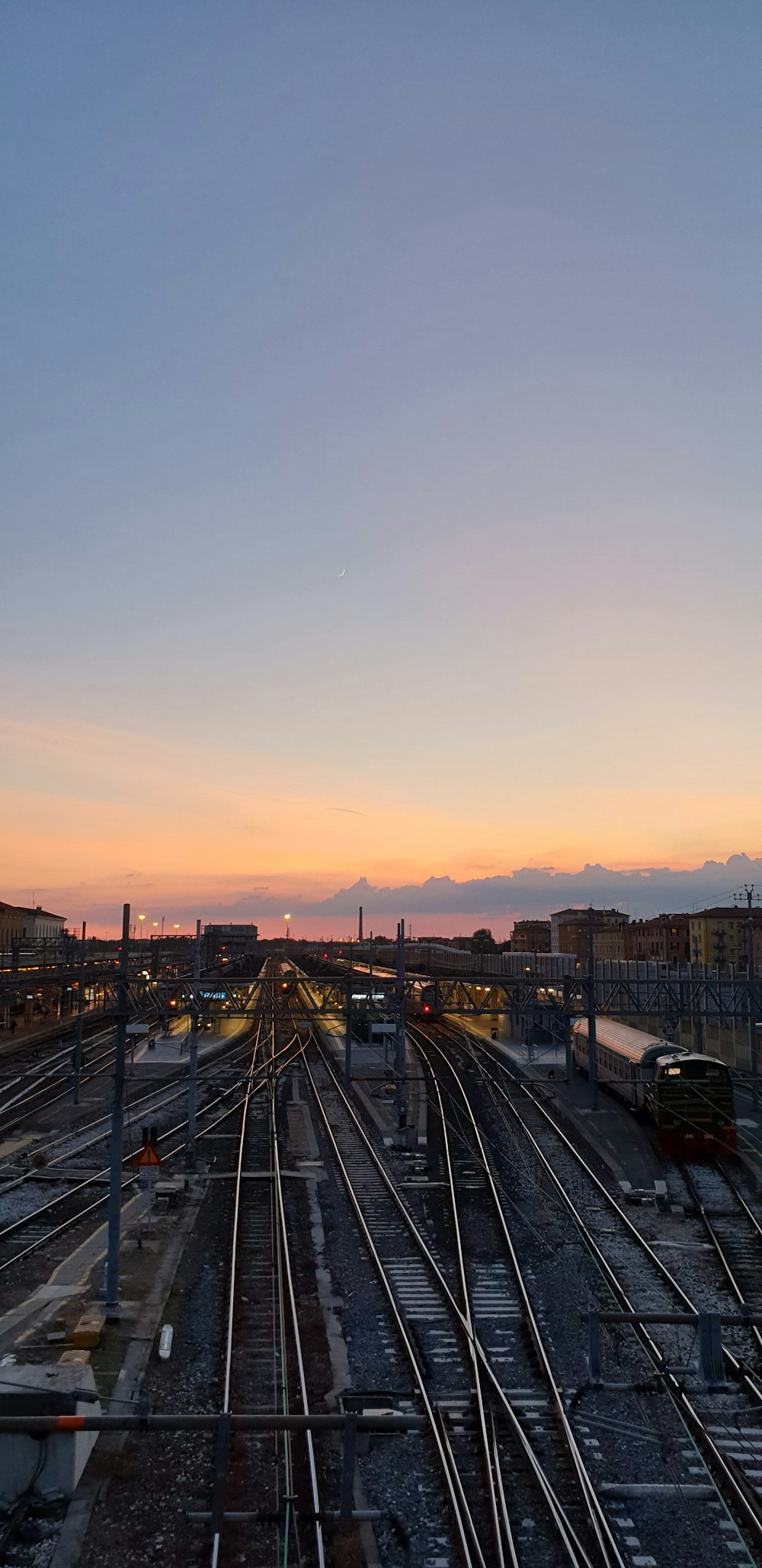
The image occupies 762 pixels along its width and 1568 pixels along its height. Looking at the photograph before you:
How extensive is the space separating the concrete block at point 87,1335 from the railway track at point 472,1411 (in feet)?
16.1

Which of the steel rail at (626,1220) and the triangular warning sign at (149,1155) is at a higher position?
the triangular warning sign at (149,1155)

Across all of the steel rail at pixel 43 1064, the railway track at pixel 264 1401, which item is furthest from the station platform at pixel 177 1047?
the railway track at pixel 264 1401

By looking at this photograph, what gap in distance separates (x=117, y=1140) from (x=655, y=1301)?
Answer: 10.5 metres

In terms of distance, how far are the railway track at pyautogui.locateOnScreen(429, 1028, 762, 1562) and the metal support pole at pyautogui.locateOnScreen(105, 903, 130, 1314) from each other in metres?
8.74

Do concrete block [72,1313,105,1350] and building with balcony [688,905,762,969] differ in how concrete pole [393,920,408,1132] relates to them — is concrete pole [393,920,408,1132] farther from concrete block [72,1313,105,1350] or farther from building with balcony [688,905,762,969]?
building with balcony [688,905,762,969]

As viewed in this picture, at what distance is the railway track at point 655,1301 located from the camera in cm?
1127

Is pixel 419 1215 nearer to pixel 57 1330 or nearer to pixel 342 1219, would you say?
pixel 342 1219

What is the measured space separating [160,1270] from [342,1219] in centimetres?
514

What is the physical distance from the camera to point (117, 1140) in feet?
60.0

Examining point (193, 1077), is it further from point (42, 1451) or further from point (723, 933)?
point (723, 933)

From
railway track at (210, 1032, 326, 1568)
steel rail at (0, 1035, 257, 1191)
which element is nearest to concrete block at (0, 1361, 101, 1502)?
railway track at (210, 1032, 326, 1568)

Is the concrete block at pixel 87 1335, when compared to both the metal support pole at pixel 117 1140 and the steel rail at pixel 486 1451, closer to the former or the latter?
the metal support pole at pixel 117 1140

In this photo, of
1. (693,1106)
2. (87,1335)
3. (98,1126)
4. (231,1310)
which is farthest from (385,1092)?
(87,1335)

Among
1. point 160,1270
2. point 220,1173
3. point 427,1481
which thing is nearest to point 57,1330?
point 160,1270
